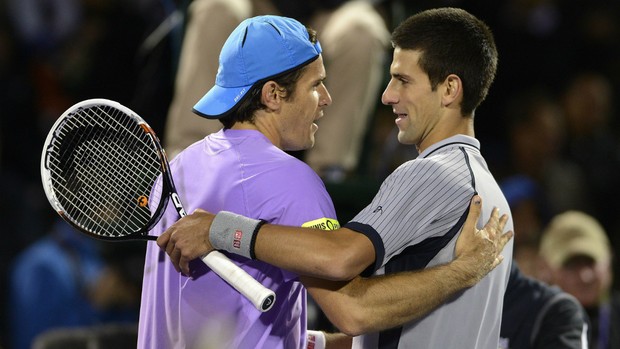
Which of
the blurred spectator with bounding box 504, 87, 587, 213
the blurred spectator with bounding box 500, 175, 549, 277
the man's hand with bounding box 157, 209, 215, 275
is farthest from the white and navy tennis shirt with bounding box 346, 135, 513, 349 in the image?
the blurred spectator with bounding box 504, 87, 587, 213

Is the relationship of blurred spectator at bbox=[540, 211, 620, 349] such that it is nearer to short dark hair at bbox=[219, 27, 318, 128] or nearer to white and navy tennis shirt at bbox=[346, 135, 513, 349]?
white and navy tennis shirt at bbox=[346, 135, 513, 349]

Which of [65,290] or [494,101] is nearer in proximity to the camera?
[65,290]

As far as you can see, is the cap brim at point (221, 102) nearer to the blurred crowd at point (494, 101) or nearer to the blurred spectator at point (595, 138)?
the blurred crowd at point (494, 101)

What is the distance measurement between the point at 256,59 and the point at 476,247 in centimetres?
97

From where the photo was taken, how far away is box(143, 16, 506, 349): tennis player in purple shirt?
3807mm

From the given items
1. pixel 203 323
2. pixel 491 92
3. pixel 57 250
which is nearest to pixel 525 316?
pixel 203 323

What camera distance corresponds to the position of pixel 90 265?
9.17m

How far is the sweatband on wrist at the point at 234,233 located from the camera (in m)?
3.71

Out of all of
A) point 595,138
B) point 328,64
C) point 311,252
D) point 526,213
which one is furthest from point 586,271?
point 311,252

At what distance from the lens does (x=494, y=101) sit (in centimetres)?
1052

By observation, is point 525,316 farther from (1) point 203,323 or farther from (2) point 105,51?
(2) point 105,51

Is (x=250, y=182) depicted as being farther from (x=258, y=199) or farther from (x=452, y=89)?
(x=452, y=89)

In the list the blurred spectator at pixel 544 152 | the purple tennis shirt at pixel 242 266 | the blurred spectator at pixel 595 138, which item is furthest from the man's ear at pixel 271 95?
the blurred spectator at pixel 595 138

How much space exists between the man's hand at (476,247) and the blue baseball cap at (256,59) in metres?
0.77
